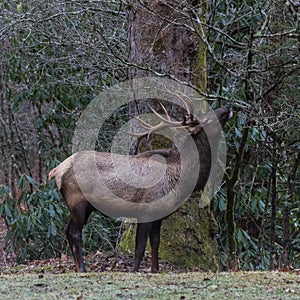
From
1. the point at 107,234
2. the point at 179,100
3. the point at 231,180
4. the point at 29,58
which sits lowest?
the point at 107,234

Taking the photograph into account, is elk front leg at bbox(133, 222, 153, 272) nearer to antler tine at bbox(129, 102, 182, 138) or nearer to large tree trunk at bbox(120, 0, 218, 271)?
large tree trunk at bbox(120, 0, 218, 271)

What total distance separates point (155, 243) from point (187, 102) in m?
1.68

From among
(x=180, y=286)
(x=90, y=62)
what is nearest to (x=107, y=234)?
(x=90, y=62)

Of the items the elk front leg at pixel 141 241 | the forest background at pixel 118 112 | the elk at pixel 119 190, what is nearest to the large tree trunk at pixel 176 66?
the forest background at pixel 118 112

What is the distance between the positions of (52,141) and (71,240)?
253 inches

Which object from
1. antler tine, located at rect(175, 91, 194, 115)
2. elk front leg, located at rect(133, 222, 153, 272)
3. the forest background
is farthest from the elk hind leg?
the forest background

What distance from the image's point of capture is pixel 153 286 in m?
6.62

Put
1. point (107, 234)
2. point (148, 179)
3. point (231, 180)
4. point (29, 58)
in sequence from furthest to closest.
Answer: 1. point (29, 58)
2. point (107, 234)
3. point (231, 180)
4. point (148, 179)

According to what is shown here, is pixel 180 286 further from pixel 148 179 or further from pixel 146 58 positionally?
pixel 146 58

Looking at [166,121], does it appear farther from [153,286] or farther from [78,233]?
[153,286]

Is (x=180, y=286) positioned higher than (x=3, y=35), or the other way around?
(x=3, y=35)

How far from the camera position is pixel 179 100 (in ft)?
29.8

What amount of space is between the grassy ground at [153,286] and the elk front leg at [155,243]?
75 centimetres

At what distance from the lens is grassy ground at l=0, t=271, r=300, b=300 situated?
20.1 ft
